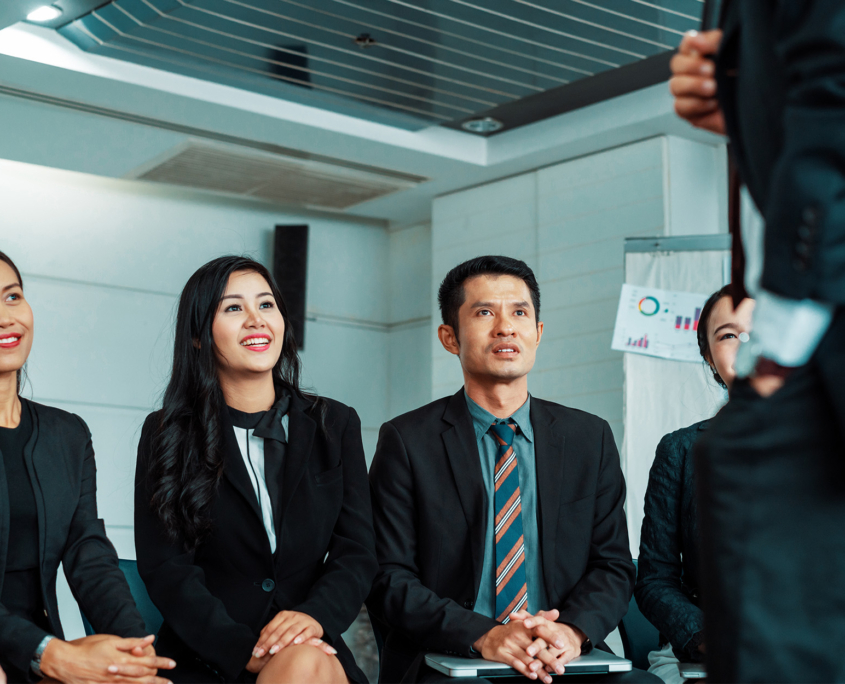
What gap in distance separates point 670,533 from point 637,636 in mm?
340

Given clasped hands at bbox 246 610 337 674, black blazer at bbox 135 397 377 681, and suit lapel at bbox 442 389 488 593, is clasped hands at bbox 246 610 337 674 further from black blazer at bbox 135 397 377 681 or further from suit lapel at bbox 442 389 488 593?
suit lapel at bbox 442 389 488 593

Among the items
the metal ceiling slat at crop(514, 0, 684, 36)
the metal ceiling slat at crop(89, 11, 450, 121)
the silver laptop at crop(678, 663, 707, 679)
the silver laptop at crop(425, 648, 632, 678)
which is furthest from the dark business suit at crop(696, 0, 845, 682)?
the metal ceiling slat at crop(89, 11, 450, 121)

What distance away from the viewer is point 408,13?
13.6ft

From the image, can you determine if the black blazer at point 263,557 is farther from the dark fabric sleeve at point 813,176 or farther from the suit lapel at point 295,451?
the dark fabric sleeve at point 813,176

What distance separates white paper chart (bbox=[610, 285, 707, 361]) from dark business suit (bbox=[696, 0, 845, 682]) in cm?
362

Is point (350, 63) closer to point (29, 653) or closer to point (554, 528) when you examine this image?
point (554, 528)

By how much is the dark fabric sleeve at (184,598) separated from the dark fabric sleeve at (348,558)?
7.2 inches

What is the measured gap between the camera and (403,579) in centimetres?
Result: 247

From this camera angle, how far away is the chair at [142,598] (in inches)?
98.4

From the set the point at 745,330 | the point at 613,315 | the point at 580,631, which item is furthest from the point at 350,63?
the point at 580,631

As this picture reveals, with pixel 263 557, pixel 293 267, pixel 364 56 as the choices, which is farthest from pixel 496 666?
pixel 293 267

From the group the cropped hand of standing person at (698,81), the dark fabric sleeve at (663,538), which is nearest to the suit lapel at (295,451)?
the dark fabric sleeve at (663,538)

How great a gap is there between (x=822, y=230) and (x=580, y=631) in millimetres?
1577

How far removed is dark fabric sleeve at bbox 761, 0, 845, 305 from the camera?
37.1 inches
